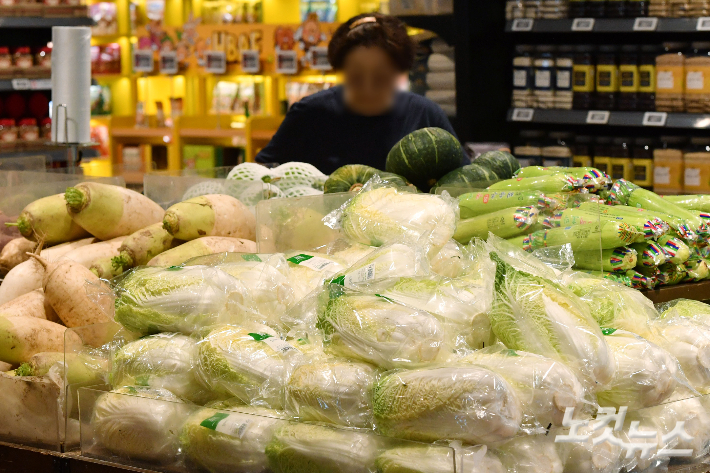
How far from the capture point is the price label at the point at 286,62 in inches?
248

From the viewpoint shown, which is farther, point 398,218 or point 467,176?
point 467,176

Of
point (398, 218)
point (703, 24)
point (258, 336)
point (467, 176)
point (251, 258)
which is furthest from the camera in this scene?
point (703, 24)

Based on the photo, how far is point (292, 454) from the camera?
3.39 feet

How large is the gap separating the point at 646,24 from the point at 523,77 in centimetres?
77

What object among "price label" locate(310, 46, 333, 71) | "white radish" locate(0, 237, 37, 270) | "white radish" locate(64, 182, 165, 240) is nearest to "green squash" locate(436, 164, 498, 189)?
"white radish" locate(64, 182, 165, 240)

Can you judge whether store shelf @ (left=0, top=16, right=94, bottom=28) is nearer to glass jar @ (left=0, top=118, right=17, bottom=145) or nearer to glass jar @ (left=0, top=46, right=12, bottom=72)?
glass jar @ (left=0, top=46, right=12, bottom=72)

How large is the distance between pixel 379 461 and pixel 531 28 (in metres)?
4.05

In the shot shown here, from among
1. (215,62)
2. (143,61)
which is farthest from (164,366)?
(143,61)

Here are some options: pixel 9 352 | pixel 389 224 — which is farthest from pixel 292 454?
→ pixel 9 352

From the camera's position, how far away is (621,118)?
4.47 m

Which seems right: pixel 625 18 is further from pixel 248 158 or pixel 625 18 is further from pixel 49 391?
pixel 49 391

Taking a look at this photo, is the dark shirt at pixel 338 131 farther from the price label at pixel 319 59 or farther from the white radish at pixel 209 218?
the price label at pixel 319 59

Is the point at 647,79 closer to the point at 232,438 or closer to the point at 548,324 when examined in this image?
the point at 548,324

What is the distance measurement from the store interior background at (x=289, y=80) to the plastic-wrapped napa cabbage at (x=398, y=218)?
4.97ft
